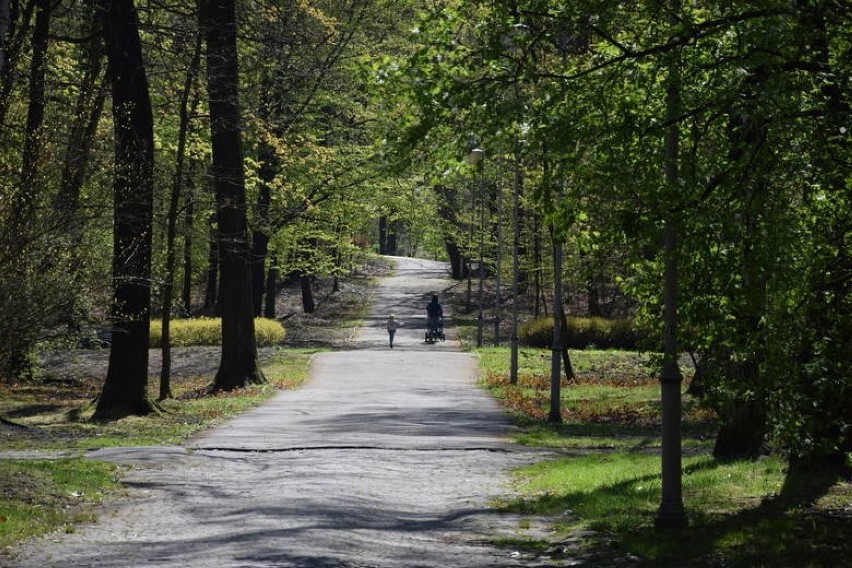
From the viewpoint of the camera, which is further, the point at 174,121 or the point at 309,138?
the point at 309,138

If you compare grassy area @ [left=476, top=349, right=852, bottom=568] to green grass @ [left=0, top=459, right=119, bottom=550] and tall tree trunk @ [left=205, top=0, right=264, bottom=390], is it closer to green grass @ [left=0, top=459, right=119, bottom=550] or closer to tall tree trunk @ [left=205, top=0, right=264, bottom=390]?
green grass @ [left=0, top=459, right=119, bottom=550]

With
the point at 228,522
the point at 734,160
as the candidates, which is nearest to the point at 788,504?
the point at 734,160

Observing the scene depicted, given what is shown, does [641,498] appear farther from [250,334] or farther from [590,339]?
[590,339]

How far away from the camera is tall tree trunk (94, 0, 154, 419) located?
21750 millimetres

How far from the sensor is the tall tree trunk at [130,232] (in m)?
21.8

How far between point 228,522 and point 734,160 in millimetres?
5933

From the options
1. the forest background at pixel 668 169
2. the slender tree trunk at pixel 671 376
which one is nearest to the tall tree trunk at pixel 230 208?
the forest background at pixel 668 169

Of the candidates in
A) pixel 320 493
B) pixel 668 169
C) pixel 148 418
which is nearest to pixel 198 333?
pixel 148 418

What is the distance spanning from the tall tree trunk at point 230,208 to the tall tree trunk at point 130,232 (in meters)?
3.20

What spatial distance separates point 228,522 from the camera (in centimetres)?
1168

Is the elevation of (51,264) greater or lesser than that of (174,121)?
lesser

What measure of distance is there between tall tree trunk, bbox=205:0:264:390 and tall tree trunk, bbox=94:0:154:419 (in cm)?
320

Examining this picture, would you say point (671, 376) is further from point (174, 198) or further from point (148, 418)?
point (174, 198)

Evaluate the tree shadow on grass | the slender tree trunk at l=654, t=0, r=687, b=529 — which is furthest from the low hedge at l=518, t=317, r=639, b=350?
the slender tree trunk at l=654, t=0, r=687, b=529
